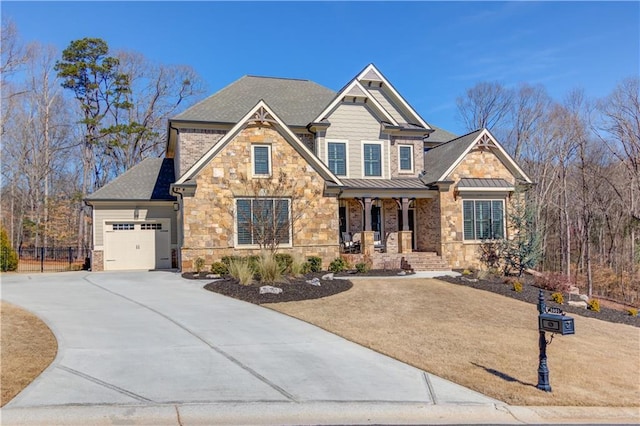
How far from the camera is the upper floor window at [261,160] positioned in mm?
21438

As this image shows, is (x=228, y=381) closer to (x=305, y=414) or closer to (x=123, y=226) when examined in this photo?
(x=305, y=414)

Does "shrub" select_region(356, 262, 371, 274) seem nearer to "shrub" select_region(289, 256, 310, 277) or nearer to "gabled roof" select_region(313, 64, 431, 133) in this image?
"shrub" select_region(289, 256, 310, 277)

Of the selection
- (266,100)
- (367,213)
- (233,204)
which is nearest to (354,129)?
(367,213)

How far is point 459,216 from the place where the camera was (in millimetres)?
24156

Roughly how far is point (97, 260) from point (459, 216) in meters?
17.9

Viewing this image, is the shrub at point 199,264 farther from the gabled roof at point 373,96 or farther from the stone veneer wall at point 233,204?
the gabled roof at point 373,96

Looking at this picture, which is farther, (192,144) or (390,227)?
(390,227)

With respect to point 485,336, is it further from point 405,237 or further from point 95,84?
point 95,84

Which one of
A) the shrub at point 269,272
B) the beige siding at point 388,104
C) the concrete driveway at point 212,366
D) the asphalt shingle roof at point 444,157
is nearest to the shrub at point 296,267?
the shrub at point 269,272

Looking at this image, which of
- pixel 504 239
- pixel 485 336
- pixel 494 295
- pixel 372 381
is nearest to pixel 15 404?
pixel 372 381

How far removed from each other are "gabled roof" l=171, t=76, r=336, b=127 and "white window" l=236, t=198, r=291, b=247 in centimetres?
504

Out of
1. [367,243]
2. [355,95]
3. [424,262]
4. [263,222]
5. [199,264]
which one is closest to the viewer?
[263,222]

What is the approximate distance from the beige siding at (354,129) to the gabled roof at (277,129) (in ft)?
10.1

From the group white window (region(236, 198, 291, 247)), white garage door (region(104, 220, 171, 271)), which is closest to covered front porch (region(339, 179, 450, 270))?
white window (region(236, 198, 291, 247))
